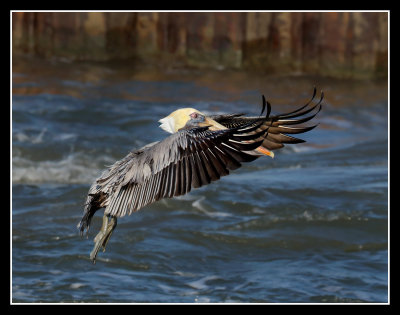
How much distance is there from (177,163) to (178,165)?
2cm

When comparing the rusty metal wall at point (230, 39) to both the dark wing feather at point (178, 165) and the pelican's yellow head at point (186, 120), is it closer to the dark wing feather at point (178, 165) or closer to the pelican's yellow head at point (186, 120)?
the pelican's yellow head at point (186, 120)

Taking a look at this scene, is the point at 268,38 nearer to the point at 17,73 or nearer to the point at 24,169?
the point at 17,73

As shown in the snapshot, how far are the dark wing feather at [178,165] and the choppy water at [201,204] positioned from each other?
2880mm

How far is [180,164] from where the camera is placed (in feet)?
19.5

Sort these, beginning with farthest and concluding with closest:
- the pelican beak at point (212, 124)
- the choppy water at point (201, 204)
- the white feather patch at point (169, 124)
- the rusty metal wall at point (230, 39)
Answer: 1. the rusty metal wall at point (230, 39)
2. the choppy water at point (201, 204)
3. the white feather patch at point (169, 124)
4. the pelican beak at point (212, 124)

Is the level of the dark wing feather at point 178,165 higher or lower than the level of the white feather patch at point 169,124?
lower

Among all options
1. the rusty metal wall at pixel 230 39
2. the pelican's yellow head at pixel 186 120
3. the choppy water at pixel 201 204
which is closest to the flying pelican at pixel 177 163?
the pelican's yellow head at pixel 186 120

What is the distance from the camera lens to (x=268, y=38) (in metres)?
18.0

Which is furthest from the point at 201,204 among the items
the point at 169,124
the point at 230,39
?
the point at 230,39

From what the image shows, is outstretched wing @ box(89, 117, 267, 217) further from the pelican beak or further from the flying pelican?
the pelican beak

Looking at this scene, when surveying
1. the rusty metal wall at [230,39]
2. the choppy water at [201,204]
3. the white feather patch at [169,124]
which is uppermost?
the rusty metal wall at [230,39]

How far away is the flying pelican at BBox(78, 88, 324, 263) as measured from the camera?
586 cm

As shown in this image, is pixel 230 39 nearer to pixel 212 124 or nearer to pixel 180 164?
pixel 212 124

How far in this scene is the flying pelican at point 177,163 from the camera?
19.2 feet
